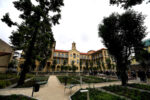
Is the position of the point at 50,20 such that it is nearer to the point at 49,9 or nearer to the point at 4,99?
the point at 49,9

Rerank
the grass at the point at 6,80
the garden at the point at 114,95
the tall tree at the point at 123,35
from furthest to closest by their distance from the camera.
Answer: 1. the tall tree at the point at 123,35
2. the grass at the point at 6,80
3. the garden at the point at 114,95

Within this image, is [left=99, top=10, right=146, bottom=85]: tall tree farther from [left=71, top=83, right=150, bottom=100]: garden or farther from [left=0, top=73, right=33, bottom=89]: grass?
A: [left=0, top=73, right=33, bottom=89]: grass

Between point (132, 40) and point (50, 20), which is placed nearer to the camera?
point (132, 40)

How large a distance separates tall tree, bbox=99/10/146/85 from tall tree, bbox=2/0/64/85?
845 centimetres

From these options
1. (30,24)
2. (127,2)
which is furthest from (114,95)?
(30,24)

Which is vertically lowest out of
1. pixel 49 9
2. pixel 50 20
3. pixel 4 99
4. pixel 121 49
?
pixel 4 99

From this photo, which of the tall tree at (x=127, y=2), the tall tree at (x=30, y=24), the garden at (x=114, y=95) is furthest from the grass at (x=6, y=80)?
the tall tree at (x=127, y=2)

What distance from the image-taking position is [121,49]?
1012cm

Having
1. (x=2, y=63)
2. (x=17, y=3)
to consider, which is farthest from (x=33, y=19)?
(x=2, y=63)

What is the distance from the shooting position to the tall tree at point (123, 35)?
9.25 meters

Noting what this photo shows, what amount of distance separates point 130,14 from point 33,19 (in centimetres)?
1352

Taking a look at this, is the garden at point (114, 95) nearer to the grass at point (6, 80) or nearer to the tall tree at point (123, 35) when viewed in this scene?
the tall tree at point (123, 35)

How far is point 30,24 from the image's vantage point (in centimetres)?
902

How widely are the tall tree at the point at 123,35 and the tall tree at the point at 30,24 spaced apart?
8.45 meters
